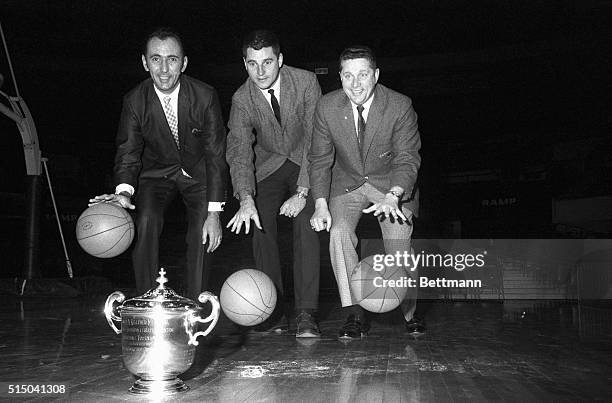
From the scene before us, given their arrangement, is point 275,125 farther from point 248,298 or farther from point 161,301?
point 161,301

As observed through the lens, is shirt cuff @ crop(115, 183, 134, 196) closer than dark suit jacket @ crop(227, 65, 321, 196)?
Yes

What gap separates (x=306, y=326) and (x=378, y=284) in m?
0.49

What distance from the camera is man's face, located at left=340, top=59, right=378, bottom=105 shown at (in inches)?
132

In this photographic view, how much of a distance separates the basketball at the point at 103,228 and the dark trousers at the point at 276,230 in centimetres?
89

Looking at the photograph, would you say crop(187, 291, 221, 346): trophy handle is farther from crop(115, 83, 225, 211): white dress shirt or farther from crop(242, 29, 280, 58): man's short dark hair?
crop(242, 29, 280, 58): man's short dark hair

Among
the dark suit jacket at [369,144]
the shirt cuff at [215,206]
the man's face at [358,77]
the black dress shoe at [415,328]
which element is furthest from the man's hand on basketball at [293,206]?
the black dress shoe at [415,328]

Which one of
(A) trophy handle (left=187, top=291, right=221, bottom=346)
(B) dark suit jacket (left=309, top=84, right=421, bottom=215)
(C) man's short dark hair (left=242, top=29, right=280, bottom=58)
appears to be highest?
(C) man's short dark hair (left=242, top=29, right=280, bottom=58)

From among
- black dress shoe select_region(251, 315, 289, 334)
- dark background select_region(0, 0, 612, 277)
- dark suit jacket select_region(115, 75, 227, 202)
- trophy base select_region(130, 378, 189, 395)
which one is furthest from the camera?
dark background select_region(0, 0, 612, 277)

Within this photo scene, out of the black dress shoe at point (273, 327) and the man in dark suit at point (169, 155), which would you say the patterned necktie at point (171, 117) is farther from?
the black dress shoe at point (273, 327)

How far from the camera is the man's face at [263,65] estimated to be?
342 centimetres

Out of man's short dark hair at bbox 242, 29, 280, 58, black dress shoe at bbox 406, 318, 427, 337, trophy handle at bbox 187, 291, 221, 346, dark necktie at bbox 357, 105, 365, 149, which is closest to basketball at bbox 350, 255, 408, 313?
black dress shoe at bbox 406, 318, 427, 337

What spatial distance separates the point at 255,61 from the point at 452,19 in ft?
25.1

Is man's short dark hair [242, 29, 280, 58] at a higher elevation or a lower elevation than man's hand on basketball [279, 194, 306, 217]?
higher

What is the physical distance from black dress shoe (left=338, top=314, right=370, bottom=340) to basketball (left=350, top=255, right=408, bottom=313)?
0.64 feet
